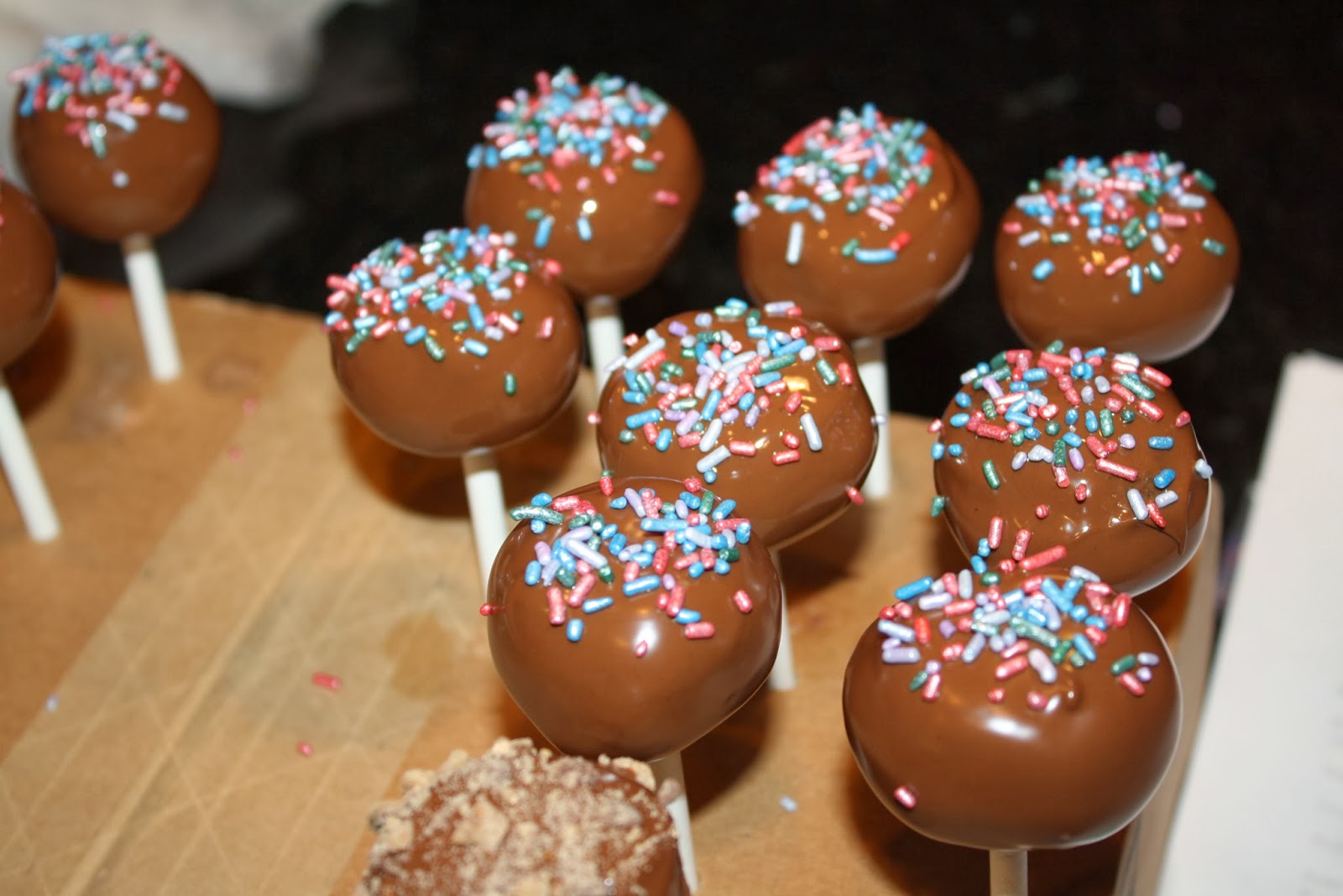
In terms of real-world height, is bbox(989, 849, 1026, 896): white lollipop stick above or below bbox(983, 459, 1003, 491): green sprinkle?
below

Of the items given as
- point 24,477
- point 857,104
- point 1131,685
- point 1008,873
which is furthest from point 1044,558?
point 857,104

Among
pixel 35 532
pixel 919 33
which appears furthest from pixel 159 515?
pixel 919 33

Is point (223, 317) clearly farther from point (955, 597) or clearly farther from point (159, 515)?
point (955, 597)

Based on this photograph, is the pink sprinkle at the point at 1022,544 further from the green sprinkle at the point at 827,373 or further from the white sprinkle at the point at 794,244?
the white sprinkle at the point at 794,244

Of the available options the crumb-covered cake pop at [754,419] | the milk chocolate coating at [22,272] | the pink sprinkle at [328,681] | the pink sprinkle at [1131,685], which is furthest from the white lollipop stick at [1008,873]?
the milk chocolate coating at [22,272]

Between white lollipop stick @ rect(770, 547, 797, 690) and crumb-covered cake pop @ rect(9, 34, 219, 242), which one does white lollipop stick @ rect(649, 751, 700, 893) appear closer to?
white lollipop stick @ rect(770, 547, 797, 690)

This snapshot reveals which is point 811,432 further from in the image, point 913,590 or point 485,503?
point 485,503

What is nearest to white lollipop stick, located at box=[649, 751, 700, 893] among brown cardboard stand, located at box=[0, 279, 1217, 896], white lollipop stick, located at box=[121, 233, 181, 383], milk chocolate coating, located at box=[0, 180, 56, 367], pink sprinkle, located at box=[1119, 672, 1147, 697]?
brown cardboard stand, located at box=[0, 279, 1217, 896]
